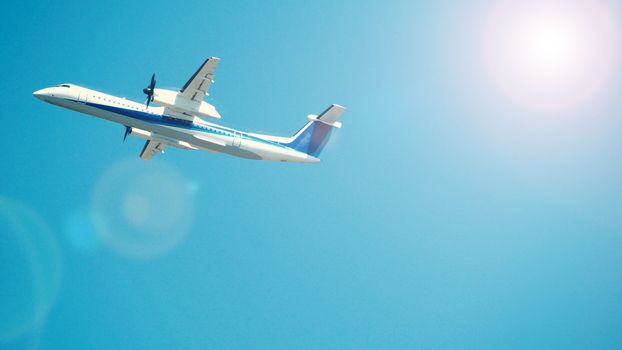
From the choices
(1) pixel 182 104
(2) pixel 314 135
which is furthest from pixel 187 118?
(2) pixel 314 135

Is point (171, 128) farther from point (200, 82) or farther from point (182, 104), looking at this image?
point (200, 82)

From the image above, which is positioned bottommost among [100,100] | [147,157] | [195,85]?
[147,157]

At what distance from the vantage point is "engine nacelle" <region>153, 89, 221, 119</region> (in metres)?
36.2

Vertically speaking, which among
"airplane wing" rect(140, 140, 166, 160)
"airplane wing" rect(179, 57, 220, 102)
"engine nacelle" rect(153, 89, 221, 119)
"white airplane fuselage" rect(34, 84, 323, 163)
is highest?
"airplane wing" rect(179, 57, 220, 102)

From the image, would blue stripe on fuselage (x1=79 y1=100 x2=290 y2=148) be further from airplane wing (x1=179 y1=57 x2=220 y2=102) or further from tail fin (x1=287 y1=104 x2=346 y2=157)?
tail fin (x1=287 y1=104 x2=346 y2=157)

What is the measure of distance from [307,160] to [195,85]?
34.2 feet

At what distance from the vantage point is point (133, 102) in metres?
→ 36.5

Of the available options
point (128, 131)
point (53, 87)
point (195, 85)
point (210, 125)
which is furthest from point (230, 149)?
point (53, 87)

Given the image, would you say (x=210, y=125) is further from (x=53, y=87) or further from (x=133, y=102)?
(x=53, y=87)

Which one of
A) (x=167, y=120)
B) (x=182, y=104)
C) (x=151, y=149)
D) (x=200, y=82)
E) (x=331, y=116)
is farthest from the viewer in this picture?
(x=151, y=149)

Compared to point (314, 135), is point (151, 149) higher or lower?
lower

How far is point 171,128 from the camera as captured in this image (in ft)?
121

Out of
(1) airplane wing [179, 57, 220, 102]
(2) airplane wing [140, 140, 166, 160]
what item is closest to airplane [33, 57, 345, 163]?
(1) airplane wing [179, 57, 220, 102]

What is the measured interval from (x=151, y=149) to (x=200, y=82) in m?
10.1
